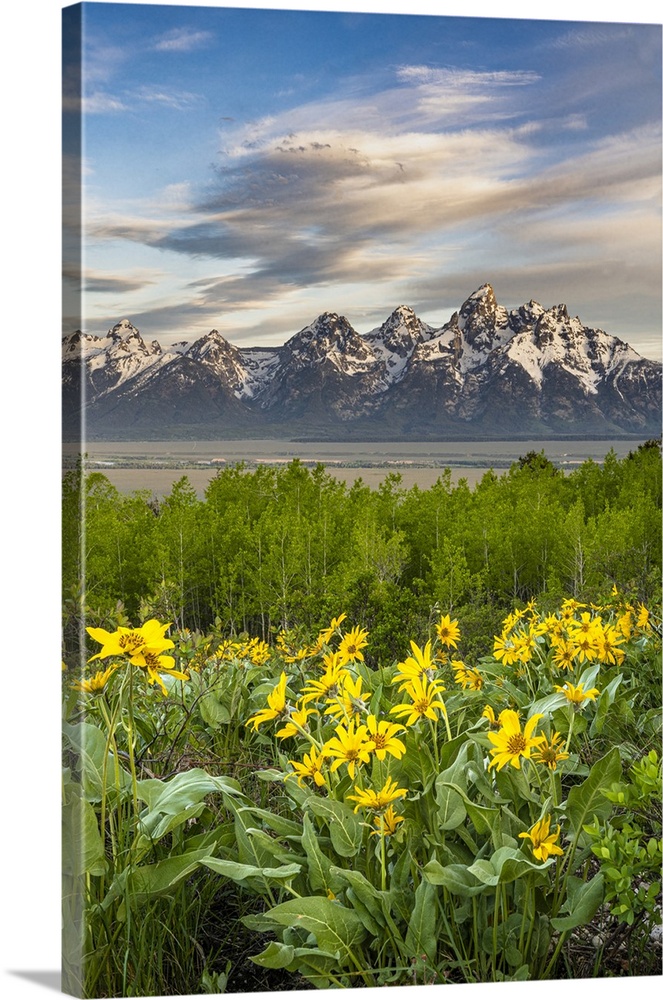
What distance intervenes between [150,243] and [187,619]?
3.02 ft

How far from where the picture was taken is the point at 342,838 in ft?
7.88

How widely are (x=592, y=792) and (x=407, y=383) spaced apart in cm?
112

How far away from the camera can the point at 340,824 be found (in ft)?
7.92

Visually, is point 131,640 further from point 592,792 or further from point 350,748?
point 592,792

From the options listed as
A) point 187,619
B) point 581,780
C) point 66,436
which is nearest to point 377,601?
point 187,619

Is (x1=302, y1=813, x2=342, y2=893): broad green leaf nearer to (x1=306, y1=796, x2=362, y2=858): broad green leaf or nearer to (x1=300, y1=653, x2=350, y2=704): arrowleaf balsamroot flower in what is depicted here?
(x1=306, y1=796, x2=362, y2=858): broad green leaf

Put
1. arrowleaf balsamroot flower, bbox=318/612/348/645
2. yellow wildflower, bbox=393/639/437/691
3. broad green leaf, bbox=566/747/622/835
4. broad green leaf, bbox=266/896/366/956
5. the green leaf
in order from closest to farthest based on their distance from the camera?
broad green leaf, bbox=266/896/366/956
the green leaf
broad green leaf, bbox=566/747/622/835
yellow wildflower, bbox=393/639/437/691
arrowleaf balsamroot flower, bbox=318/612/348/645

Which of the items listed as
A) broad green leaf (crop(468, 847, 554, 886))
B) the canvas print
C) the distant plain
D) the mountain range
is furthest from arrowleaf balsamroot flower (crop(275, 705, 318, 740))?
the mountain range

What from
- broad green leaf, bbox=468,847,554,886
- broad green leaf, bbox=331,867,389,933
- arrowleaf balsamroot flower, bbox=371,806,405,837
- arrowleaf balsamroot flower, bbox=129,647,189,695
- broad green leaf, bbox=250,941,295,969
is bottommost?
broad green leaf, bbox=250,941,295,969

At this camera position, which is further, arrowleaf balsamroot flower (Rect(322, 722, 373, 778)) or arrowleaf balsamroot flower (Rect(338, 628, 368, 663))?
arrowleaf balsamroot flower (Rect(338, 628, 368, 663))

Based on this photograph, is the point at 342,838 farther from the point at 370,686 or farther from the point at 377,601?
the point at 377,601

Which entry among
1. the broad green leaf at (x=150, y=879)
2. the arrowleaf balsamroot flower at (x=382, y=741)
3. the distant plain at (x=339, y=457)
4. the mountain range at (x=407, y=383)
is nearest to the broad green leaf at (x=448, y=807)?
the arrowleaf balsamroot flower at (x=382, y=741)

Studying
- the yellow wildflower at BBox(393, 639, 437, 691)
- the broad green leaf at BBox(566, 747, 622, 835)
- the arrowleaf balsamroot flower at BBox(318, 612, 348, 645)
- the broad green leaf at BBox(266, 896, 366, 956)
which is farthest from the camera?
the arrowleaf balsamroot flower at BBox(318, 612, 348, 645)

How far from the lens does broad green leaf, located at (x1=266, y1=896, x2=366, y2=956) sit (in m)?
2.30
